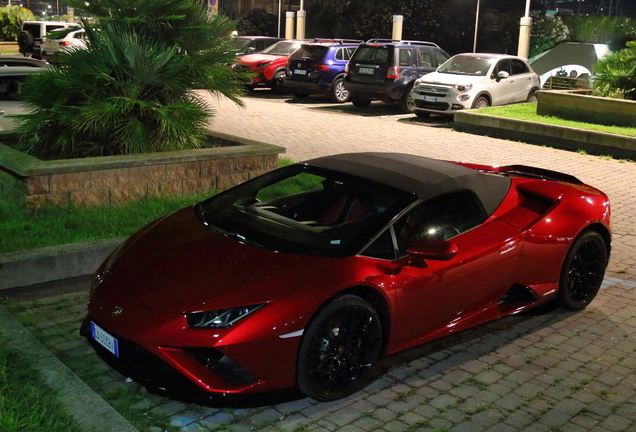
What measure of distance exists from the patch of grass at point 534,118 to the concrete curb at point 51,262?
422 inches

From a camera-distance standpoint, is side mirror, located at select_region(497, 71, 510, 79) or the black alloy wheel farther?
side mirror, located at select_region(497, 71, 510, 79)

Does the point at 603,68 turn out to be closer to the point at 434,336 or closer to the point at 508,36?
the point at 434,336

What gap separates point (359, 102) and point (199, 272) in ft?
53.9

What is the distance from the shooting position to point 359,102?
20.3m

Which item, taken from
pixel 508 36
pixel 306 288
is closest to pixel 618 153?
pixel 306 288

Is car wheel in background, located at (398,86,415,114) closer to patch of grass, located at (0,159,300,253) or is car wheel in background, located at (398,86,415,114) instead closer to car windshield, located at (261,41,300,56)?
car windshield, located at (261,41,300,56)

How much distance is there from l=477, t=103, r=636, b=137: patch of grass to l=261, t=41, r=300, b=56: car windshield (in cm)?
867

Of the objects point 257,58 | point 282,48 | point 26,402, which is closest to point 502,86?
point 257,58

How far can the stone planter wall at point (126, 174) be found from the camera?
7.21 meters

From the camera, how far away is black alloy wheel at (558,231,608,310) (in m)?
5.83

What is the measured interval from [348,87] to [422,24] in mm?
17562

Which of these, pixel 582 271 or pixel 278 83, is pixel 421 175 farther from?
pixel 278 83

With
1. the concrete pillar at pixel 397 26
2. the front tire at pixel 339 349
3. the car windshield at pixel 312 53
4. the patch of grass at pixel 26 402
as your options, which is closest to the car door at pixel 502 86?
the car windshield at pixel 312 53

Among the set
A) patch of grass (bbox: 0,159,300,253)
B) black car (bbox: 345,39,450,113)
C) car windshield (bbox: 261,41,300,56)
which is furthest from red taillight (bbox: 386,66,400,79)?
patch of grass (bbox: 0,159,300,253)
